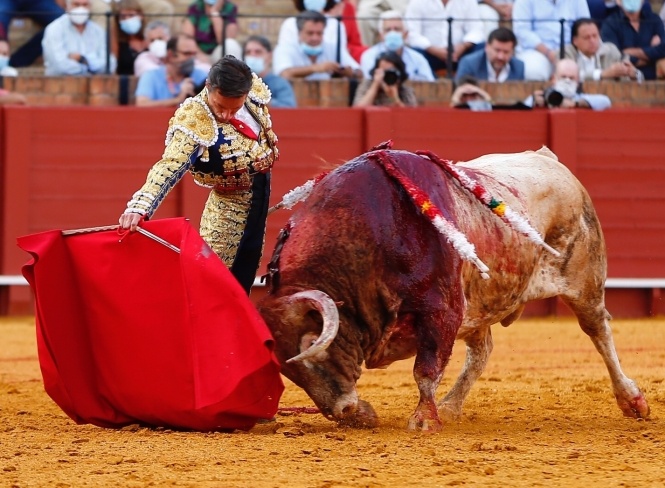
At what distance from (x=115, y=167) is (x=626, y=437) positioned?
5.88m

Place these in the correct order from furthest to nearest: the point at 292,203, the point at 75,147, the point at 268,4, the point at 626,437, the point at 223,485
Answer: the point at 268,4 < the point at 75,147 < the point at 292,203 < the point at 626,437 < the point at 223,485

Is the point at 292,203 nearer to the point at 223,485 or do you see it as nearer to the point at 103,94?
the point at 223,485

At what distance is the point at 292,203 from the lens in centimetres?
493

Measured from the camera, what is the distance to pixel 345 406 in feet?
14.3

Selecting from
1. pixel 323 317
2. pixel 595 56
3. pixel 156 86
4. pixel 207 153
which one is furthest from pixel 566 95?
pixel 323 317

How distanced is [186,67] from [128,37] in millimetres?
914

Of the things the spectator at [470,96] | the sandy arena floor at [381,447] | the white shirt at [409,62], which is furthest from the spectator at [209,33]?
the sandy arena floor at [381,447]

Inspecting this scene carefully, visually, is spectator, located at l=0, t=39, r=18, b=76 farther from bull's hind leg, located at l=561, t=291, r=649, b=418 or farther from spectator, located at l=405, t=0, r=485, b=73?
bull's hind leg, located at l=561, t=291, r=649, b=418

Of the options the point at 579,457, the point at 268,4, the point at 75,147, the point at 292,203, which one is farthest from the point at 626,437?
the point at 268,4

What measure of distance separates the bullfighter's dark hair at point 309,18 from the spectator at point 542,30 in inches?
62.6

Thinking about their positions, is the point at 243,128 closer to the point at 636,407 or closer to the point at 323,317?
the point at 323,317

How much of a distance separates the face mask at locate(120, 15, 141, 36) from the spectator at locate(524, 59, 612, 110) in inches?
119

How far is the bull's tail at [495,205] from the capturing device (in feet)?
15.0

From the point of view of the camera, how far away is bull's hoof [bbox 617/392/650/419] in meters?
5.00
